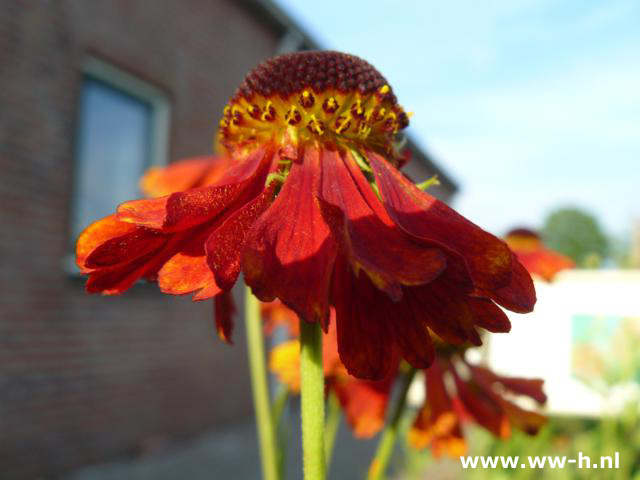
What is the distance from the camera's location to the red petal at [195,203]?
56cm

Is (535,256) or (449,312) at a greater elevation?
(535,256)

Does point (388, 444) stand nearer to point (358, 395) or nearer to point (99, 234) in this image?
point (358, 395)

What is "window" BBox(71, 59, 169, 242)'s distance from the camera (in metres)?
5.19

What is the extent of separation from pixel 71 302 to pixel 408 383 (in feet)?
14.4

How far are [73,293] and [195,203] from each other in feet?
15.5

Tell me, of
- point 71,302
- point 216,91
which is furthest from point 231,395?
point 216,91

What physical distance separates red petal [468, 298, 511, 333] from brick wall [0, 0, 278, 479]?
440 cm

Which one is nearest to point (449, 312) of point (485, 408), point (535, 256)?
point (485, 408)

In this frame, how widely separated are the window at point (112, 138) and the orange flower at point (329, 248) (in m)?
4.70

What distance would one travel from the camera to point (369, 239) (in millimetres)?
563

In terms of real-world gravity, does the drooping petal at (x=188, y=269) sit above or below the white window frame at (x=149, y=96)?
below

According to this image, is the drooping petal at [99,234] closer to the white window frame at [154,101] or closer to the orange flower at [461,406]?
the orange flower at [461,406]

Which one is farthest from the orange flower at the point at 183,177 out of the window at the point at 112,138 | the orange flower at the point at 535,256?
the window at the point at 112,138

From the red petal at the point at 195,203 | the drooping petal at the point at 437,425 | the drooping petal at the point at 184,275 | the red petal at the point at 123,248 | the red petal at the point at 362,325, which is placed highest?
the red petal at the point at 195,203
